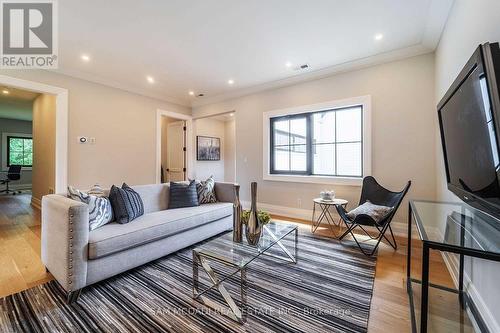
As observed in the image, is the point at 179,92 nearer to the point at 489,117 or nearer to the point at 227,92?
the point at 227,92

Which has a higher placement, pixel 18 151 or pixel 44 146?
pixel 18 151

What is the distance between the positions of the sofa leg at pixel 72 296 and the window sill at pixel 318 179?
11.3 feet

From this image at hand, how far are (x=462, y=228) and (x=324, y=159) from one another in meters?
2.69

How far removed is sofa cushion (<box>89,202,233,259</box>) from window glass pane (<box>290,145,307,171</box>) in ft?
6.37

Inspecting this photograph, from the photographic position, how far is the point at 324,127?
4094 mm

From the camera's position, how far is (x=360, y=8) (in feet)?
7.66

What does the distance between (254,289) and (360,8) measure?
118 inches

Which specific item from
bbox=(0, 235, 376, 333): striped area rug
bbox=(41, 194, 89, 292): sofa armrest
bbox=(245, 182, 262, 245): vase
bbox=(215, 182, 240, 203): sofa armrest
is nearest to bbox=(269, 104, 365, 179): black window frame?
bbox=(215, 182, 240, 203): sofa armrest

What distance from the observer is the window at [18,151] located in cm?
800

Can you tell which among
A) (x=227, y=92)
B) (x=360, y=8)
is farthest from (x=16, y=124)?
(x=360, y=8)

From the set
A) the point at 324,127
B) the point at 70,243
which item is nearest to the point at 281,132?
the point at 324,127

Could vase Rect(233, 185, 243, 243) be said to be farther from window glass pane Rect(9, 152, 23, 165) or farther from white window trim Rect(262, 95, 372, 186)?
window glass pane Rect(9, 152, 23, 165)

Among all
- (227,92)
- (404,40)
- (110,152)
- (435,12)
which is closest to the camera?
(435,12)

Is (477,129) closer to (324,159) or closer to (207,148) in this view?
(324,159)
